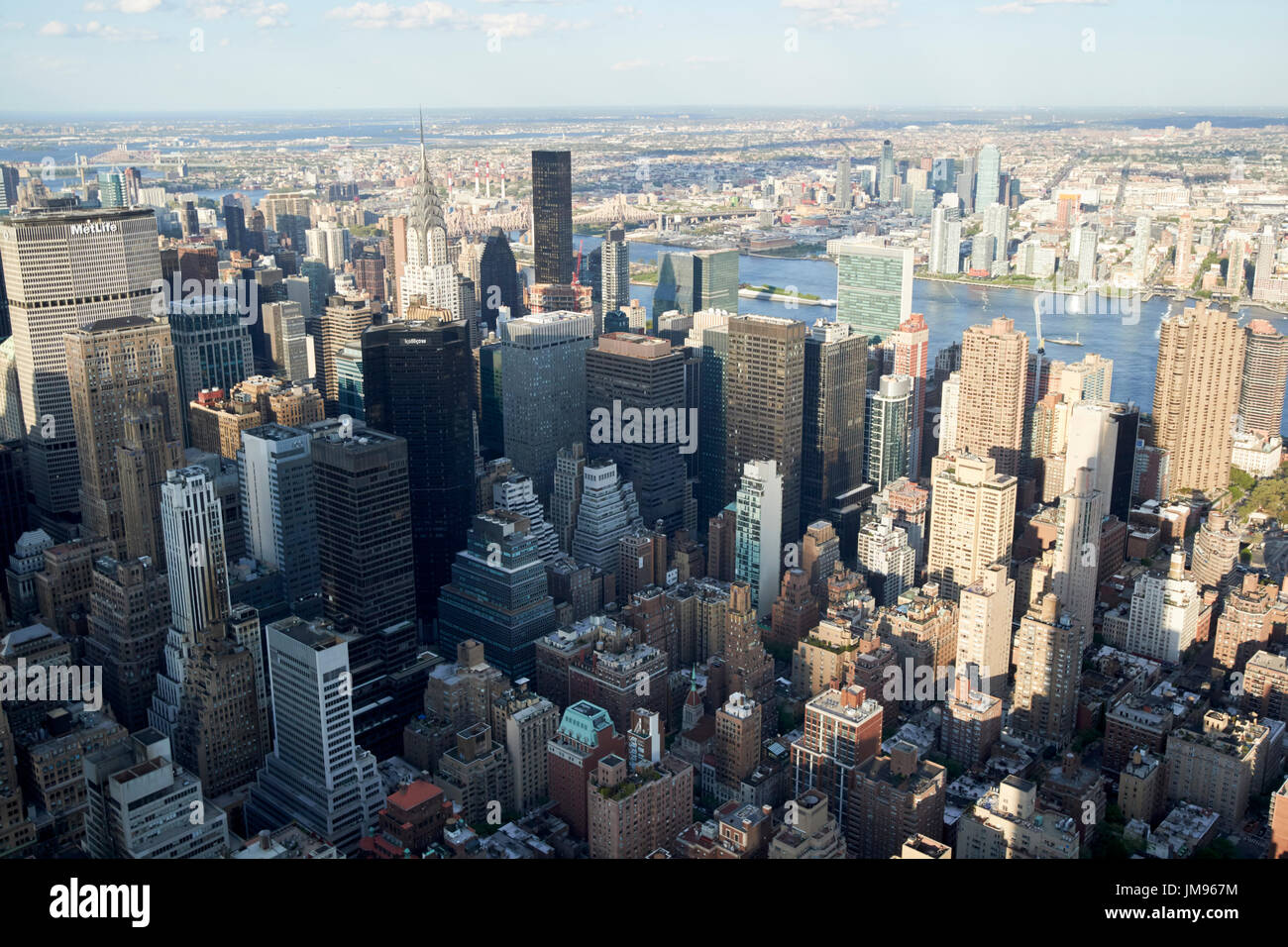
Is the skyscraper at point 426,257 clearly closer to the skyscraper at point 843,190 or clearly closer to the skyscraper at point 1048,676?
the skyscraper at point 1048,676

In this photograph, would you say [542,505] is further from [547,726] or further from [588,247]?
[588,247]

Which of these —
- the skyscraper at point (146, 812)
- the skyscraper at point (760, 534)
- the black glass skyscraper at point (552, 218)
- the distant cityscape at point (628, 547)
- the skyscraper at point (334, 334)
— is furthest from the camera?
the black glass skyscraper at point (552, 218)

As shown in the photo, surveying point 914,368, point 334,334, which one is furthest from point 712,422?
point 334,334

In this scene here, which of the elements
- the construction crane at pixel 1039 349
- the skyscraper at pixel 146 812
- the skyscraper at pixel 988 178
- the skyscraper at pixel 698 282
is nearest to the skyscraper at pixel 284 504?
the skyscraper at pixel 146 812

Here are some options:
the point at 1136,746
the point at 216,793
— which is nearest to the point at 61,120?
the point at 216,793

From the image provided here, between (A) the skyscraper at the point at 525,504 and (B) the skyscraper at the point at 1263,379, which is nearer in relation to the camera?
(A) the skyscraper at the point at 525,504

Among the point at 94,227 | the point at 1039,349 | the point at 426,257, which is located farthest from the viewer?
the point at 426,257

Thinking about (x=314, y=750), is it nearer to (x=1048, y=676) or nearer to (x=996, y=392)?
(x=1048, y=676)

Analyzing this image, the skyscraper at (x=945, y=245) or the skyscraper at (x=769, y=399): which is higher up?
the skyscraper at (x=945, y=245)

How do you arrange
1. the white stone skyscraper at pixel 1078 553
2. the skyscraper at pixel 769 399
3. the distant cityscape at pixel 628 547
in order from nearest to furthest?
the distant cityscape at pixel 628 547, the white stone skyscraper at pixel 1078 553, the skyscraper at pixel 769 399
